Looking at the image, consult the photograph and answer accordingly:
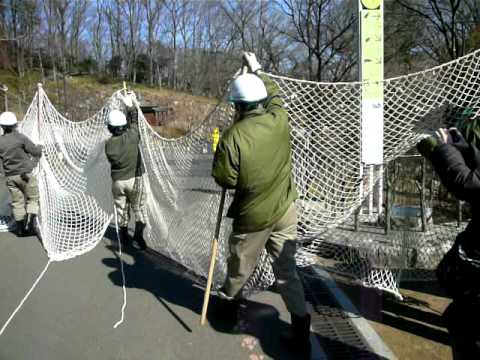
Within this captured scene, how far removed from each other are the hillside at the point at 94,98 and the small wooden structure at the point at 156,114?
1.53ft

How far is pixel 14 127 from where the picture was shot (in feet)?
20.0

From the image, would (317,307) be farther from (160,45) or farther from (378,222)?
(160,45)

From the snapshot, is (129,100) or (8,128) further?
(8,128)

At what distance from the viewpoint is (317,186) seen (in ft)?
12.1

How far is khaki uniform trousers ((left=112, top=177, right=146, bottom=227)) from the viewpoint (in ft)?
17.2

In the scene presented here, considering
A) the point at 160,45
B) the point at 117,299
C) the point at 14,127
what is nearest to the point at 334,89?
the point at 117,299

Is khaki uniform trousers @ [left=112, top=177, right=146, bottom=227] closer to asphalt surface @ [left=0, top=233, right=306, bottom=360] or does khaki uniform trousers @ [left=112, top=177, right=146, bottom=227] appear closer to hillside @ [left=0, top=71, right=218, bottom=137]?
asphalt surface @ [left=0, top=233, right=306, bottom=360]

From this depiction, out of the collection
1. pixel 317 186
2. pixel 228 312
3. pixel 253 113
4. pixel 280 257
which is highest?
pixel 253 113

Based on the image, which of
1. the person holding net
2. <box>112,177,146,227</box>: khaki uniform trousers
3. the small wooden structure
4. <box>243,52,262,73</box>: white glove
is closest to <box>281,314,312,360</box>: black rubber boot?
the person holding net

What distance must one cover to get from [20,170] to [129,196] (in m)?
1.91

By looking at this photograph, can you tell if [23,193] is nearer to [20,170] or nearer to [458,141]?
[20,170]

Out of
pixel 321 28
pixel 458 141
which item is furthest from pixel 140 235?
pixel 321 28

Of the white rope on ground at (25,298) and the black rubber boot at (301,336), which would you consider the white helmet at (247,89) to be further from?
the white rope on ground at (25,298)

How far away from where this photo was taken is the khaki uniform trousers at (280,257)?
3.15m
